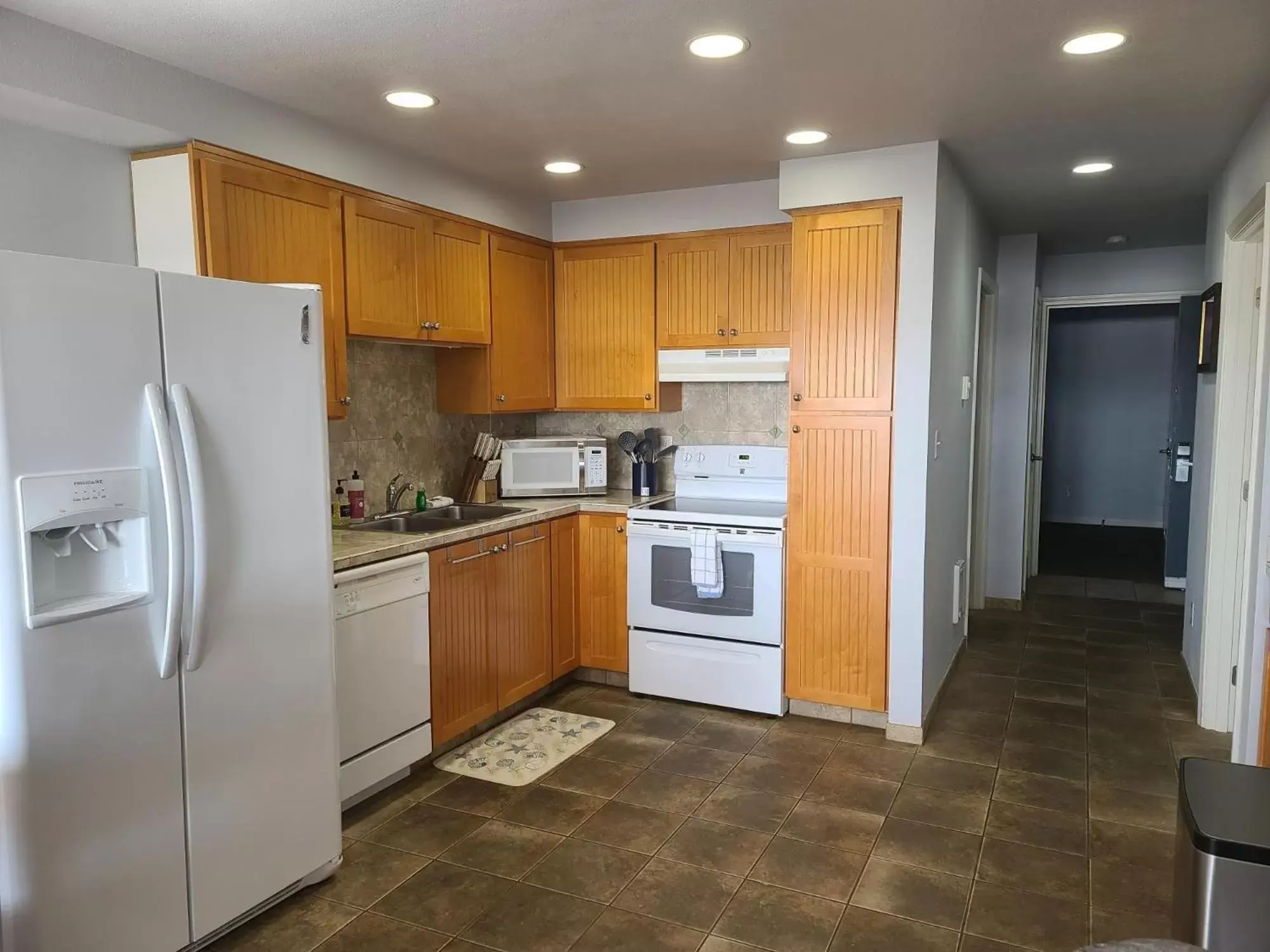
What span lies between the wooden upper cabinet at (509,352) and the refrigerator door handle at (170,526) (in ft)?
7.03

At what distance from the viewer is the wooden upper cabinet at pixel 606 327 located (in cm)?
439

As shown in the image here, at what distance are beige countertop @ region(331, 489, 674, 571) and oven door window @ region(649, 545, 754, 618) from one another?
332 mm

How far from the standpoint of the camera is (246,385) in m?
2.25

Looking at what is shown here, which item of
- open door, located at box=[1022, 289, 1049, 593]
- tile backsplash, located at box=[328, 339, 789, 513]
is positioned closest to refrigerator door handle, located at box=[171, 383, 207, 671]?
tile backsplash, located at box=[328, 339, 789, 513]

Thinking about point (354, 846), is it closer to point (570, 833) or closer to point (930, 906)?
point (570, 833)

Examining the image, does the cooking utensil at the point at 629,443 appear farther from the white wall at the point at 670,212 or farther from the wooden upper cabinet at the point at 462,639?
the wooden upper cabinet at the point at 462,639

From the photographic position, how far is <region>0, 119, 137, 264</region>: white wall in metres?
2.51

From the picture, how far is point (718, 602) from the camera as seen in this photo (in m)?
3.93

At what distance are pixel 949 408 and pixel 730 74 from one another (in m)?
2.03

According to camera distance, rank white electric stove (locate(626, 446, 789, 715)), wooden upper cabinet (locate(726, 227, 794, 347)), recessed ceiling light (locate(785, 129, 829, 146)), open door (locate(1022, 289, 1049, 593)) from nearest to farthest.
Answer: recessed ceiling light (locate(785, 129, 829, 146)), white electric stove (locate(626, 446, 789, 715)), wooden upper cabinet (locate(726, 227, 794, 347)), open door (locate(1022, 289, 1049, 593))

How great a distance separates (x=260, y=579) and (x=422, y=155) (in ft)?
6.65

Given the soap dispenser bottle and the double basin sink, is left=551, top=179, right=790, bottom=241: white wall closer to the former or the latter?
the double basin sink

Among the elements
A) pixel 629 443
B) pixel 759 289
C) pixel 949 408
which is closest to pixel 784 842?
pixel 949 408

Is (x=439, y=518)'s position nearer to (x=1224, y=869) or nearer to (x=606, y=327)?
(x=606, y=327)
